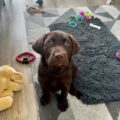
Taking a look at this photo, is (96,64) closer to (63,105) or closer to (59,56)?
(63,105)

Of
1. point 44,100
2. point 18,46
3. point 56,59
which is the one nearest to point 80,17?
point 18,46

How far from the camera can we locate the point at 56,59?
135 centimetres

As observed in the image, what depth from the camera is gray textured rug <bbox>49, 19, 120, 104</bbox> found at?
1.77 metres

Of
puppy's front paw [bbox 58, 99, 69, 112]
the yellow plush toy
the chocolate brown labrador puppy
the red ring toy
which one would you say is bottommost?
the red ring toy

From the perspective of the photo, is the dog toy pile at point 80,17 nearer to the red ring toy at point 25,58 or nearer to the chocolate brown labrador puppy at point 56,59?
the red ring toy at point 25,58

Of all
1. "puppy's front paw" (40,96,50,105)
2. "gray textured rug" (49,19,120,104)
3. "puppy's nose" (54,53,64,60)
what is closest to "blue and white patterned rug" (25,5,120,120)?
"gray textured rug" (49,19,120,104)

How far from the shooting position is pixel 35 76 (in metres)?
1.93

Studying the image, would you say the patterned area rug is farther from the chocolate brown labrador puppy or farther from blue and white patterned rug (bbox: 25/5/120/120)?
the chocolate brown labrador puppy

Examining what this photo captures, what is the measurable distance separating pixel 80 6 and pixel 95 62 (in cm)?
145

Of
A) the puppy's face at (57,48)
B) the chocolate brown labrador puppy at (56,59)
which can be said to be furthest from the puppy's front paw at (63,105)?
the puppy's face at (57,48)

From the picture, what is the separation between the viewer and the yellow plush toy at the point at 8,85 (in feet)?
5.12

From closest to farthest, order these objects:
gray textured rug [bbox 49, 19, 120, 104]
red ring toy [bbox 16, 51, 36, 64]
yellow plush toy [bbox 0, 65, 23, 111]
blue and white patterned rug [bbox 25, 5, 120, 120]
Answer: yellow plush toy [bbox 0, 65, 23, 111] < gray textured rug [bbox 49, 19, 120, 104] < red ring toy [bbox 16, 51, 36, 64] < blue and white patterned rug [bbox 25, 5, 120, 120]

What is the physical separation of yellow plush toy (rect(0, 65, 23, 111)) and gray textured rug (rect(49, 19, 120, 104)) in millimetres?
456

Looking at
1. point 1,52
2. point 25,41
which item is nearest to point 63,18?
point 25,41
